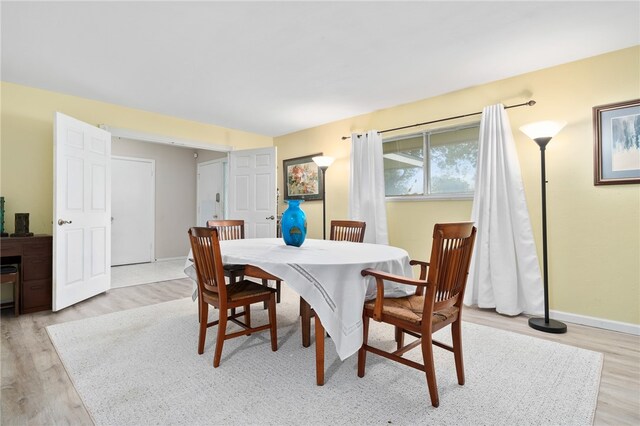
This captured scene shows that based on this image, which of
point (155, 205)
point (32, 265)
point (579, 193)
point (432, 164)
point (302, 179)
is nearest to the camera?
point (579, 193)

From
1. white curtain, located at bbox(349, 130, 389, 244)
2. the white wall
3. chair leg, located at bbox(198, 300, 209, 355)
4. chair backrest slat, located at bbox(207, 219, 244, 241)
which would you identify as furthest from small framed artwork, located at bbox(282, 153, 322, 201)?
chair leg, located at bbox(198, 300, 209, 355)

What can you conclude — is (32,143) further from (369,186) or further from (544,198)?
(544,198)

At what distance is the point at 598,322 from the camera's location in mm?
2803

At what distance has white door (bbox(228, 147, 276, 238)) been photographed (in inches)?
195

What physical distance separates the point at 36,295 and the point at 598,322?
5.31 m

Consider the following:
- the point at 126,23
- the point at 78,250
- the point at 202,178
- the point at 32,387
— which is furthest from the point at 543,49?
the point at 202,178

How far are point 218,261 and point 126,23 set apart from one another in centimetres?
189

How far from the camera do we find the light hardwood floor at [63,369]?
158cm

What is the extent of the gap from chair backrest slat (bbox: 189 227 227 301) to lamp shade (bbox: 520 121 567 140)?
107 inches

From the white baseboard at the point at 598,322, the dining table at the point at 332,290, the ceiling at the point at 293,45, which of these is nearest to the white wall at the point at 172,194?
the ceiling at the point at 293,45

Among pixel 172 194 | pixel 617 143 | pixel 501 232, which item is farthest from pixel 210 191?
pixel 617 143

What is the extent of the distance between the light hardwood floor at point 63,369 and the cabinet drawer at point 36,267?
1.22ft

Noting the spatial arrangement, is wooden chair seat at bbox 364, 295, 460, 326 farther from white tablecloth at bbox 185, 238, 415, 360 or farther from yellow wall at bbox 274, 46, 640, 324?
yellow wall at bbox 274, 46, 640, 324

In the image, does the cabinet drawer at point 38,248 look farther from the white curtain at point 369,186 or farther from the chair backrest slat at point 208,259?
the white curtain at point 369,186
